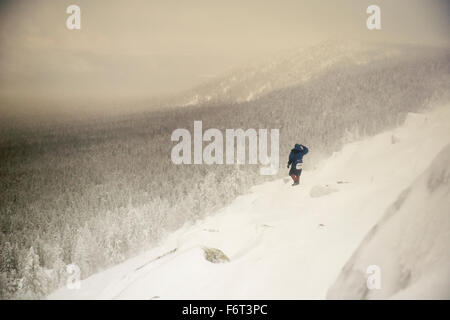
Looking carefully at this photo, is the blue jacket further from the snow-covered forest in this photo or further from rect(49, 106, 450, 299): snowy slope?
the snow-covered forest

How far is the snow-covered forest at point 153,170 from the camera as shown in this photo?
36.8m

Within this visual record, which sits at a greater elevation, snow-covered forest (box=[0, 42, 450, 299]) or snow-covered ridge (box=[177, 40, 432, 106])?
snow-covered ridge (box=[177, 40, 432, 106])

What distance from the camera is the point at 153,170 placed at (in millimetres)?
59781

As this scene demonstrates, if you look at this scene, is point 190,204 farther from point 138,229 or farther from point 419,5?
point 419,5

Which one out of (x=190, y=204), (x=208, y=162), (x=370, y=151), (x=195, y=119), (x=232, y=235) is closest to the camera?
(x=232, y=235)

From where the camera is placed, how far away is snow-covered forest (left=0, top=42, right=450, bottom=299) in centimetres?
3681

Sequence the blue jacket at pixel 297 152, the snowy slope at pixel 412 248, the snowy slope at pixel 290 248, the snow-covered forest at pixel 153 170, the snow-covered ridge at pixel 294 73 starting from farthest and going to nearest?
the snow-covered ridge at pixel 294 73, the snow-covered forest at pixel 153 170, the blue jacket at pixel 297 152, the snowy slope at pixel 290 248, the snowy slope at pixel 412 248

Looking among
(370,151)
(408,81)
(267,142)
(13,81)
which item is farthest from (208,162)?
(408,81)

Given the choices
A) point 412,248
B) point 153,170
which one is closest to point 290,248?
point 412,248

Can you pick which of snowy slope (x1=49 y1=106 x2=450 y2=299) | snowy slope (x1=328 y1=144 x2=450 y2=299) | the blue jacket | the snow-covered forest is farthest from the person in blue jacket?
the snow-covered forest

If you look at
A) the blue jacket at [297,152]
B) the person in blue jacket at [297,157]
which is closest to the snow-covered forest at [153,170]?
the person in blue jacket at [297,157]

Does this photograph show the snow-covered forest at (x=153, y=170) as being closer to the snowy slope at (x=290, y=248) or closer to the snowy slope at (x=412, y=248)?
the snowy slope at (x=290, y=248)

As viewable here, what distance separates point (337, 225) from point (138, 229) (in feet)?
122

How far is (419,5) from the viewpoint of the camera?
21.7m
